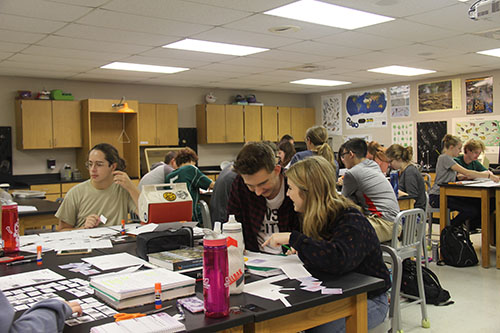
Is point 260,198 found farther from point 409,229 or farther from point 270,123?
point 270,123

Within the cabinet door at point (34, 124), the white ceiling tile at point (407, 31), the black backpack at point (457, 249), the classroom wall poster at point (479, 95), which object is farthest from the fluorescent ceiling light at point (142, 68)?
the classroom wall poster at point (479, 95)

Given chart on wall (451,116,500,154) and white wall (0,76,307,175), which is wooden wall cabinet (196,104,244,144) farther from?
chart on wall (451,116,500,154)

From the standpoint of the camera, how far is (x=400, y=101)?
9633mm

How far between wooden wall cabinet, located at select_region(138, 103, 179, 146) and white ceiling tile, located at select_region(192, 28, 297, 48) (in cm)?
367

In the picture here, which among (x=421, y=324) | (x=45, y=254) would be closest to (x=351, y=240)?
(x=45, y=254)

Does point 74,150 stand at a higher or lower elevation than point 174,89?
lower

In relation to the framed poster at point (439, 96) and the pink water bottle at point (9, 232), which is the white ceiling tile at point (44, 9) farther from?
the framed poster at point (439, 96)

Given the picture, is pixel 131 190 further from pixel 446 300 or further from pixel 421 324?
pixel 446 300

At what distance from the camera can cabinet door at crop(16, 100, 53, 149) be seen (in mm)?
7520

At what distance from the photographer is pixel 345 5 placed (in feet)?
13.7

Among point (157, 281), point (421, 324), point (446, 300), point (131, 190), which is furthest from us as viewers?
point (446, 300)

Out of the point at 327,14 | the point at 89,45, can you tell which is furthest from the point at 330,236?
the point at 89,45

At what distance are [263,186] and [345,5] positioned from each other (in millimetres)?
2454

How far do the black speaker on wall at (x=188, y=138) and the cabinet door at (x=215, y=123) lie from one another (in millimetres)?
319
